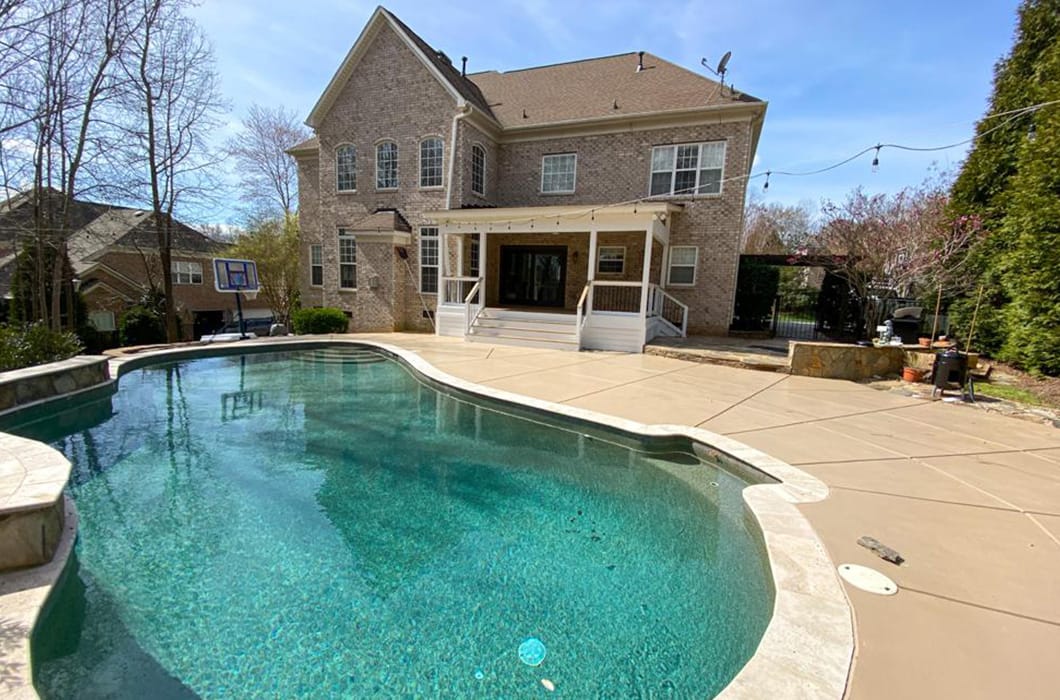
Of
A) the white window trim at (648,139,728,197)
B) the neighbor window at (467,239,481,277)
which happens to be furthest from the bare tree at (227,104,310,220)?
the white window trim at (648,139,728,197)

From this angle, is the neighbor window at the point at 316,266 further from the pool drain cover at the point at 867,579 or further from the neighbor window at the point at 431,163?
the pool drain cover at the point at 867,579

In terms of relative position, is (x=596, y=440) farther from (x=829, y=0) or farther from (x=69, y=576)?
(x=829, y=0)

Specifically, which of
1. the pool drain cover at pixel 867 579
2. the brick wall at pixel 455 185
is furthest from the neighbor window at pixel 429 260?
the pool drain cover at pixel 867 579

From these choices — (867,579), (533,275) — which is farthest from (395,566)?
(533,275)

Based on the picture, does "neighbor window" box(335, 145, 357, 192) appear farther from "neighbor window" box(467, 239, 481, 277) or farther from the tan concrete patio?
the tan concrete patio

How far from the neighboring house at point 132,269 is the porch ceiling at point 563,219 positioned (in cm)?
1345

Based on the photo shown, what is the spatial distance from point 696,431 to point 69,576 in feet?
19.1

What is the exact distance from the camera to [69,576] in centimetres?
314

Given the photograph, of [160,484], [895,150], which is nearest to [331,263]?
[160,484]

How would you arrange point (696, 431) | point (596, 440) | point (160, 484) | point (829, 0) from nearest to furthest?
point (160, 484)
point (696, 431)
point (596, 440)
point (829, 0)

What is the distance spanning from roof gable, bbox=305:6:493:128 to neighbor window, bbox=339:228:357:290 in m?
4.14

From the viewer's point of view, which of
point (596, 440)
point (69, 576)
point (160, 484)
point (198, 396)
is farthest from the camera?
point (198, 396)

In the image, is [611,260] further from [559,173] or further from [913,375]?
[913,375]

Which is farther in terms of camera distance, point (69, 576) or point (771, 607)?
point (69, 576)
